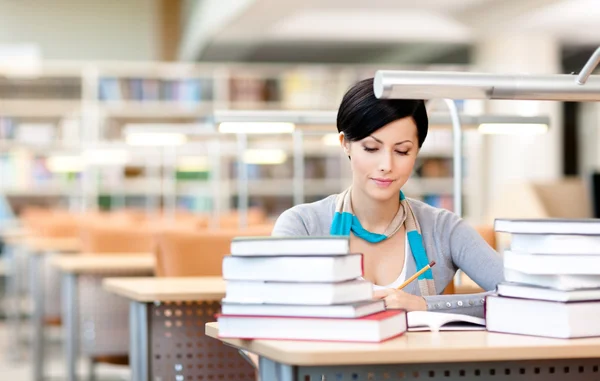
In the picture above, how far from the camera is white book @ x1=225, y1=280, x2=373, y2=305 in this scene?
5.56 feet

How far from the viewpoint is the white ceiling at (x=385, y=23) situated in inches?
353

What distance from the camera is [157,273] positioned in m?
3.55

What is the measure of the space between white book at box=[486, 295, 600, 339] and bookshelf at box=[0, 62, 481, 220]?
Result: 7892 mm

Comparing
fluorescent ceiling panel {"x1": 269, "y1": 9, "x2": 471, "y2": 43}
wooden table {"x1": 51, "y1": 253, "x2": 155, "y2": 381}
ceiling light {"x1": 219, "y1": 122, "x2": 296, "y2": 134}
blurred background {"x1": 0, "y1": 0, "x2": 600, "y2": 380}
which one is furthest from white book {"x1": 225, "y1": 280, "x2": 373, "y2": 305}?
fluorescent ceiling panel {"x1": 269, "y1": 9, "x2": 471, "y2": 43}

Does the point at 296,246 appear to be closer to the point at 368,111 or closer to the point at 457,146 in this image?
the point at 368,111

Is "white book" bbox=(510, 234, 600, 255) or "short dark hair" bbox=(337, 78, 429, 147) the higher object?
"short dark hair" bbox=(337, 78, 429, 147)

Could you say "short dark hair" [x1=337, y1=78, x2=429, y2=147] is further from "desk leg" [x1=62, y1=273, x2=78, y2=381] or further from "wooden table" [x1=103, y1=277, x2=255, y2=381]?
"desk leg" [x1=62, y1=273, x2=78, y2=381]

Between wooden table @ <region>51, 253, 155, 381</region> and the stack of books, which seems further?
wooden table @ <region>51, 253, 155, 381</region>

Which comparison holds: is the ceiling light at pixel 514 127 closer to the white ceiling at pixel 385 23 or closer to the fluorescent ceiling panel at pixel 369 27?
the white ceiling at pixel 385 23

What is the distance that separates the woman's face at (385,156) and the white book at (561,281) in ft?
1.49

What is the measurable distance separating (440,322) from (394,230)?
0.48m


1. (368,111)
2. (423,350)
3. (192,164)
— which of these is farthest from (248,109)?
(423,350)

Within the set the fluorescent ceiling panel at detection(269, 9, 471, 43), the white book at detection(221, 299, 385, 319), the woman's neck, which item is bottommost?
the white book at detection(221, 299, 385, 319)

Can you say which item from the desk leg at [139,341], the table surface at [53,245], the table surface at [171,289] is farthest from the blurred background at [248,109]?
the desk leg at [139,341]
